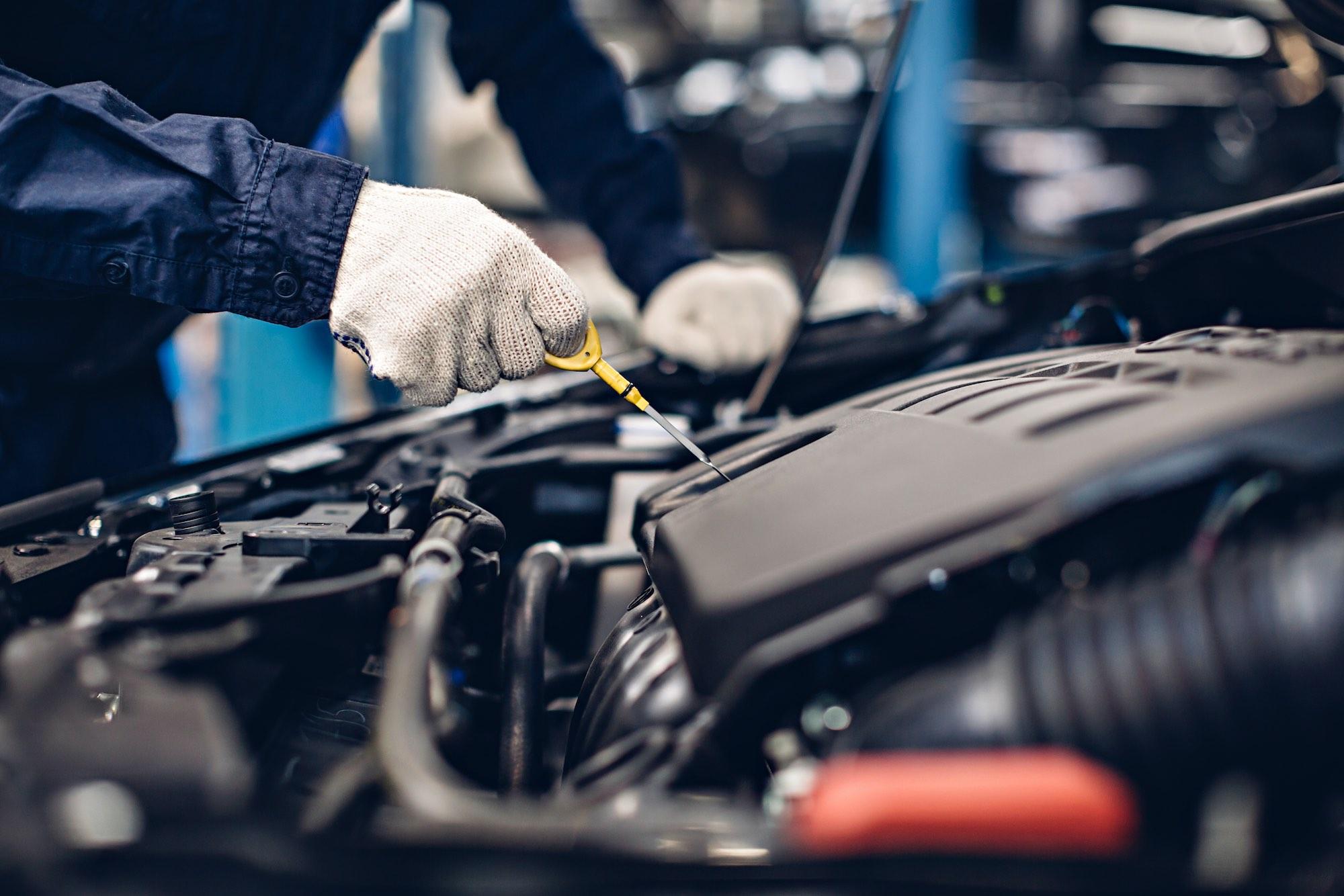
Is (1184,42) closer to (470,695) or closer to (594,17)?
(594,17)

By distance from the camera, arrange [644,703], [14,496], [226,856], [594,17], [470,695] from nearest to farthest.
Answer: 1. [226,856]
2. [644,703]
3. [470,695]
4. [14,496]
5. [594,17]

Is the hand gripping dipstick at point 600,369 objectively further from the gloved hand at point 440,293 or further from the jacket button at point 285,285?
the jacket button at point 285,285

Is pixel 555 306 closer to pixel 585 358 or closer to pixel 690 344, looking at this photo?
pixel 585 358

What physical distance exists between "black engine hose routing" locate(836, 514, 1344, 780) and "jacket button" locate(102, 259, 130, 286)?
0.66m

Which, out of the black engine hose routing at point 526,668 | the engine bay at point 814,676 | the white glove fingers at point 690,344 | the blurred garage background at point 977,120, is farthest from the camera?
the blurred garage background at point 977,120

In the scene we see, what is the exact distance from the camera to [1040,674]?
1.29 feet

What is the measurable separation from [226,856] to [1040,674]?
0.34m

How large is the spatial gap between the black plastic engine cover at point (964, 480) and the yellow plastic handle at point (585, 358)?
26 centimetres

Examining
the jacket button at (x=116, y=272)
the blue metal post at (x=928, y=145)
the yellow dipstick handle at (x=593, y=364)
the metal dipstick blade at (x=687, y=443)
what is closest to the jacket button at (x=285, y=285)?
the jacket button at (x=116, y=272)

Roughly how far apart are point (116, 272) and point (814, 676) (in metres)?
0.62

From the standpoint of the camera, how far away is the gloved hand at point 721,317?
1.07 m

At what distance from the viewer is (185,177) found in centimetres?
69

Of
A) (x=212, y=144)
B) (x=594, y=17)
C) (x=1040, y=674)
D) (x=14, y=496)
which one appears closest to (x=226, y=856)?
(x=1040, y=674)

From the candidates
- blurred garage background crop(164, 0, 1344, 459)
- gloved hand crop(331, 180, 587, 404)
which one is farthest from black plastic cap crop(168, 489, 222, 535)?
blurred garage background crop(164, 0, 1344, 459)
